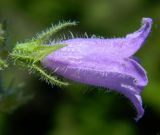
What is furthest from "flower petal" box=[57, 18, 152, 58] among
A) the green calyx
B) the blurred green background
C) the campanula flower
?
the blurred green background

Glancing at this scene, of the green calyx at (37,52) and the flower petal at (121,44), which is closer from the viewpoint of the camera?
the flower petal at (121,44)

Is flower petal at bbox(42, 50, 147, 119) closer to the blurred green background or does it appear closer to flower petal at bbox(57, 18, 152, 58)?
flower petal at bbox(57, 18, 152, 58)

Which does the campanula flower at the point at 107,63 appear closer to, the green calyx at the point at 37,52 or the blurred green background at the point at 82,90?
the green calyx at the point at 37,52

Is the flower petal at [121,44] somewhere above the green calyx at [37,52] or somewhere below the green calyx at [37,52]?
above

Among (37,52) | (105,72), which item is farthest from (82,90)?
(105,72)

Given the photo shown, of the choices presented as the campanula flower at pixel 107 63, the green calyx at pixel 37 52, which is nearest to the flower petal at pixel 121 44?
the campanula flower at pixel 107 63

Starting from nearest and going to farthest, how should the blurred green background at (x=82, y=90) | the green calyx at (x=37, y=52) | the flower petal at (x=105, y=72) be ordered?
1. the flower petal at (x=105, y=72)
2. the green calyx at (x=37, y=52)
3. the blurred green background at (x=82, y=90)

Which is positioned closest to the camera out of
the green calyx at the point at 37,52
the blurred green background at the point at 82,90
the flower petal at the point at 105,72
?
the flower petal at the point at 105,72
